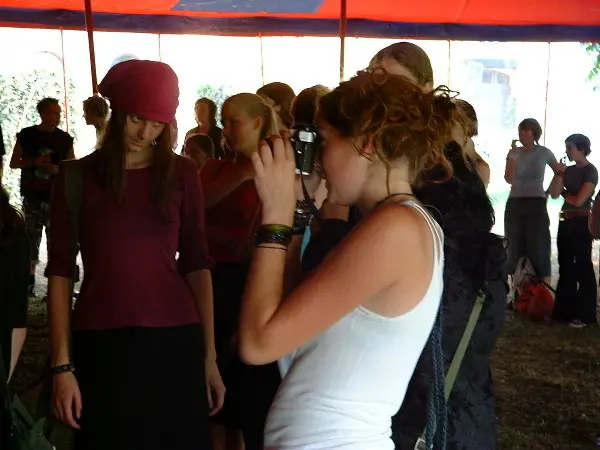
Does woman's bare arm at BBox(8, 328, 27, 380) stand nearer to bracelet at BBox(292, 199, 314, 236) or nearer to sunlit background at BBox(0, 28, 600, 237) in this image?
bracelet at BBox(292, 199, 314, 236)

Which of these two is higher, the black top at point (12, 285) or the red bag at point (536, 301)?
the black top at point (12, 285)

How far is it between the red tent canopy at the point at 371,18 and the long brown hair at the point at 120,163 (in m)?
6.11

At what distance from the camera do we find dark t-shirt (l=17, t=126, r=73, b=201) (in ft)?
20.3

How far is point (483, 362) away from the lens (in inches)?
64.9

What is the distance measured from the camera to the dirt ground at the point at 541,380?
3.72 metres

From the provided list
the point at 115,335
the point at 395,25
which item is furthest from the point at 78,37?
the point at 115,335

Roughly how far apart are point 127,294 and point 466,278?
0.76 meters

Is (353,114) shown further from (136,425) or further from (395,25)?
(395,25)

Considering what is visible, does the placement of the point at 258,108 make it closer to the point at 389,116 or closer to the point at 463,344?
the point at 463,344

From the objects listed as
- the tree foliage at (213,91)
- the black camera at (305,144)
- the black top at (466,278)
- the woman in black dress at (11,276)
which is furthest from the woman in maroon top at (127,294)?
the tree foliage at (213,91)

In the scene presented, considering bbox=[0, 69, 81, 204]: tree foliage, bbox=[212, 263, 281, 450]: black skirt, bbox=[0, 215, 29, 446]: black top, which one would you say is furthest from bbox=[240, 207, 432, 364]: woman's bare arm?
bbox=[0, 69, 81, 204]: tree foliage

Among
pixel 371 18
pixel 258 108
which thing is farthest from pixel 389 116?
pixel 371 18

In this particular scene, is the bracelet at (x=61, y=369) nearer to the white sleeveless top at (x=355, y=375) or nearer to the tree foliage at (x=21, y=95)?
the white sleeveless top at (x=355, y=375)

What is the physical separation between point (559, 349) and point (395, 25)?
4074 millimetres
